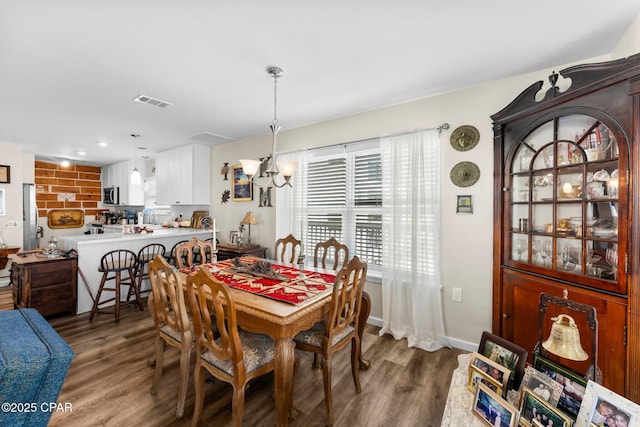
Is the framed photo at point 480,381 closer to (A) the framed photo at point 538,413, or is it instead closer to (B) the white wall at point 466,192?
(A) the framed photo at point 538,413

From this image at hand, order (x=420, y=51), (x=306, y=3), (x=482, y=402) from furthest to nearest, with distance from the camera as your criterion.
Answer: (x=420, y=51) < (x=306, y=3) < (x=482, y=402)

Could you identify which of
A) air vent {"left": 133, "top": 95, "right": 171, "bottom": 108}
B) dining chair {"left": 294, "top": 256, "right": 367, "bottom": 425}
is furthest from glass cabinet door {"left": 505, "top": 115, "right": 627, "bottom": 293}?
air vent {"left": 133, "top": 95, "right": 171, "bottom": 108}

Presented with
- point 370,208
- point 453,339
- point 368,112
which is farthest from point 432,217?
point 368,112

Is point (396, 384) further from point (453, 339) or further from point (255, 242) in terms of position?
point (255, 242)

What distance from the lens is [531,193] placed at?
2.15 m

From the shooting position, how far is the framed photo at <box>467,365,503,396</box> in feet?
4.15

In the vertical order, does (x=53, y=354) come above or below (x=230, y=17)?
below

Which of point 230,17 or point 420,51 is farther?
point 420,51

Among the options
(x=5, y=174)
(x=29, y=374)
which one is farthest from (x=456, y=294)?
(x=5, y=174)

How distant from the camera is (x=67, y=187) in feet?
22.0

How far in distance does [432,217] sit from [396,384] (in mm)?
1567

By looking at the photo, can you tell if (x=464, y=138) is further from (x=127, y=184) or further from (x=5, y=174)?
(x=5, y=174)

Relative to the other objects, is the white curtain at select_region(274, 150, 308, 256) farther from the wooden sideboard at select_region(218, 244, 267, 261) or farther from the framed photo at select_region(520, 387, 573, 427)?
the framed photo at select_region(520, 387, 573, 427)

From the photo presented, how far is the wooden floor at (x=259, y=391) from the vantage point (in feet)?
6.00
